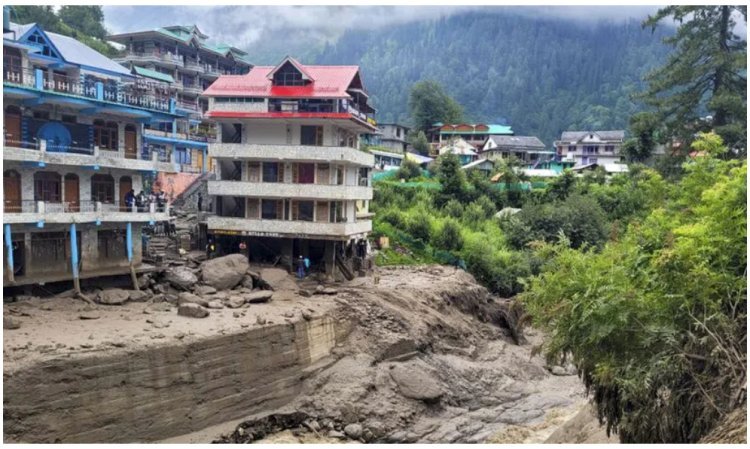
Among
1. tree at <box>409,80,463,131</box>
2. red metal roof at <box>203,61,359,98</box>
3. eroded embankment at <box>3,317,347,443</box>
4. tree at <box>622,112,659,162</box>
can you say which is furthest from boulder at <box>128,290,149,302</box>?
tree at <box>409,80,463,131</box>

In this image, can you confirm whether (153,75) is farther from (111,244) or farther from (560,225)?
(560,225)

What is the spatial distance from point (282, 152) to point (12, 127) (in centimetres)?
1179

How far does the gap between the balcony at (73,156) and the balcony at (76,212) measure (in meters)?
1.61

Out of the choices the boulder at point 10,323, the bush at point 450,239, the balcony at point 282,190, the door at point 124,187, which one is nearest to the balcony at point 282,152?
the balcony at point 282,190

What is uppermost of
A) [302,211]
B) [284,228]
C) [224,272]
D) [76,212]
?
[76,212]

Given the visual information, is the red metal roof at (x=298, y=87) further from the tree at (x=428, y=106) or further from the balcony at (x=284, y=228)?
the tree at (x=428, y=106)

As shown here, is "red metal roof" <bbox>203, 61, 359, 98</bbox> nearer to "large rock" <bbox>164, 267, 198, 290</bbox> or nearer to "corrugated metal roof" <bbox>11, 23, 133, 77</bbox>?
"corrugated metal roof" <bbox>11, 23, 133, 77</bbox>

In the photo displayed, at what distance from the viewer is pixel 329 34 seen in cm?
13062

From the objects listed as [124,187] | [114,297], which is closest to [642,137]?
[124,187]

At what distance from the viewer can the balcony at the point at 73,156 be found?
76.2ft

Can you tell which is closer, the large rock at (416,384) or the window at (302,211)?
the large rock at (416,384)

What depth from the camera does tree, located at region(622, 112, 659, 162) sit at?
1433 inches

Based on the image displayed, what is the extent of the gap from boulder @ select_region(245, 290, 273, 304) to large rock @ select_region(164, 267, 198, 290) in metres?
2.49

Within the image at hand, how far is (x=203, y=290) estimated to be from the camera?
26938 mm
